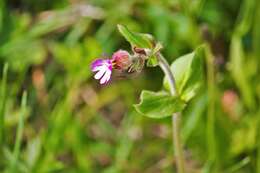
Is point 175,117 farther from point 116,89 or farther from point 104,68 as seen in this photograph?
point 116,89

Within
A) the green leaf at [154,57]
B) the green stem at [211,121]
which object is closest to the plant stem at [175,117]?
the green leaf at [154,57]

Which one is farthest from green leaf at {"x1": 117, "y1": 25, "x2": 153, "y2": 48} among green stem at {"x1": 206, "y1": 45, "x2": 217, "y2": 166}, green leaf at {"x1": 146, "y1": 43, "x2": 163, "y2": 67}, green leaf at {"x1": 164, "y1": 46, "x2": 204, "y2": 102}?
green stem at {"x1": 206, "y1": 45, "x2": 217, "y2": 166}

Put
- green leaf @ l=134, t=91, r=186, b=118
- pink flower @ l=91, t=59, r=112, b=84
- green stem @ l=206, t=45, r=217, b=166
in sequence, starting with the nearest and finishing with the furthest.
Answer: pink flower @ l=91, t=59, r=112, b=84, green leaf @ l=134, t=91, r=186, b=118, green stem @ l=206, t=45, r=217, b=166

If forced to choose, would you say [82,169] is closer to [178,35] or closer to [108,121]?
[108,121]

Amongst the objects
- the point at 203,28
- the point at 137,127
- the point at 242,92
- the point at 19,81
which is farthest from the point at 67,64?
the point at 242,92

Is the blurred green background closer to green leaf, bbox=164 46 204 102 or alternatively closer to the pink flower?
green leaf, bbox=164 46 204 102

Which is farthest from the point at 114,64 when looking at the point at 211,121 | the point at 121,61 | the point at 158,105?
the point at 211,121

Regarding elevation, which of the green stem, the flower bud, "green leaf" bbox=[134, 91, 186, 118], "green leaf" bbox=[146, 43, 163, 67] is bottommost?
the green stem

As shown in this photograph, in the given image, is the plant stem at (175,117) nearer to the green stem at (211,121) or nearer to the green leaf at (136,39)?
the green leaf at (136,39)
